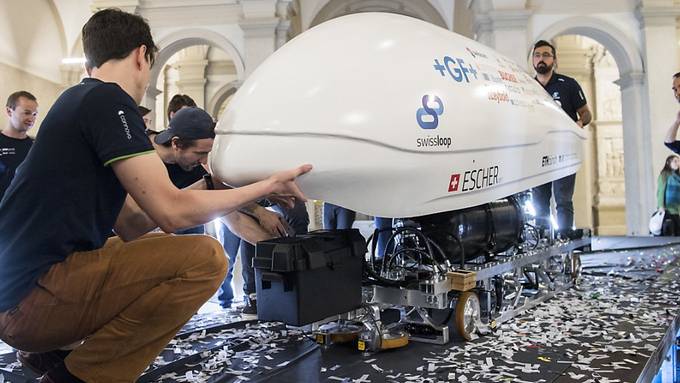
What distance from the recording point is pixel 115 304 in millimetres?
1471

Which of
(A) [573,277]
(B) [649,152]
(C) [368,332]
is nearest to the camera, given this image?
(C) [368,332]

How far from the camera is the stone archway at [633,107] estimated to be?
8.93 meters

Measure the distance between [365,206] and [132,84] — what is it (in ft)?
2.83

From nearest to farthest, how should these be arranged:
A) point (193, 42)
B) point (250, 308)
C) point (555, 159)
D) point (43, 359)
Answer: point (43, 359) → point (555, 159) → point (250, 308) → point (193, 42)

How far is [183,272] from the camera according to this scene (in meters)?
1.53

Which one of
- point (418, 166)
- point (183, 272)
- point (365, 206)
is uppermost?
point (418, 166)

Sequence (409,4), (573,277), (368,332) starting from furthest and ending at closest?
(409,4) < (573,277) < (368,332)

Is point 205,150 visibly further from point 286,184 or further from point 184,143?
point 286,184

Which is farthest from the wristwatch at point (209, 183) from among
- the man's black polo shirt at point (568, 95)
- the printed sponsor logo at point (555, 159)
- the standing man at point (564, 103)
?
the man's black polo shirt at point (568, 95)

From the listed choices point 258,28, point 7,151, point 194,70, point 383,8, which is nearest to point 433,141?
point 7,151

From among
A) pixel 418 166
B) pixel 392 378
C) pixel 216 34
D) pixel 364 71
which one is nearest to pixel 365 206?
pixel 418 166

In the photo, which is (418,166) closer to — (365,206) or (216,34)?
(365,206)

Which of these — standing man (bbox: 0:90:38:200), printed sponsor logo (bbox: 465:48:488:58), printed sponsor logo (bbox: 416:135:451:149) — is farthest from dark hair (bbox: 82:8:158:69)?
standing man (bbox: 0:90:38:200)

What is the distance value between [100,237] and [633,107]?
9.71 meters
